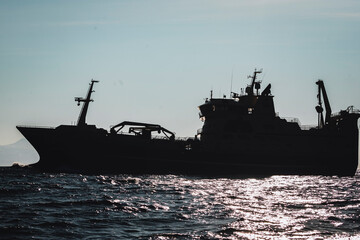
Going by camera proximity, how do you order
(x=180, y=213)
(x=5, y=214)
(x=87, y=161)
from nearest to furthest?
(x=5, y=214)
(x=180, y=213)
(x=87, y=161)

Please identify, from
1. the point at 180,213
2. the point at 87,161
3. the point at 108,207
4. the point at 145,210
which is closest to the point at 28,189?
the point at 108,207

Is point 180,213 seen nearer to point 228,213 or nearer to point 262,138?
point 228,213

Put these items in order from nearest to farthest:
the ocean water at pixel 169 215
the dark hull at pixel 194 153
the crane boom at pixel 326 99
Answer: the ocean water at pixel 169 215
the dark hull at pixel 194 153
the crane boom at pixel 326 99

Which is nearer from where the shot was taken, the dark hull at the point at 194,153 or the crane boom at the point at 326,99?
the dark hull at the point at 194,153

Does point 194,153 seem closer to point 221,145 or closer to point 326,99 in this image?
point 221,145

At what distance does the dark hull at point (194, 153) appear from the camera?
35.7 metres

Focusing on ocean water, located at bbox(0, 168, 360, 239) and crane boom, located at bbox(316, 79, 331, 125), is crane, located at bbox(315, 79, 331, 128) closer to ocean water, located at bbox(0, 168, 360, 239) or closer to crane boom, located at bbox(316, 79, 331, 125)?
crane boom, located at bbox(316, 79, 331, 125)

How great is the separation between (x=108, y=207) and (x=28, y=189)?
7.10 m

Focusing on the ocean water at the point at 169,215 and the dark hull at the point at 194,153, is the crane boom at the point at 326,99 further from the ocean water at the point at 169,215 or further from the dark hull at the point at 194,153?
the ocean water at the point at 169,215

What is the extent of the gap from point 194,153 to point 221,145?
329cm

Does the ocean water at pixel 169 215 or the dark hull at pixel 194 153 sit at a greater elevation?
the dark hull at pixel 194 153

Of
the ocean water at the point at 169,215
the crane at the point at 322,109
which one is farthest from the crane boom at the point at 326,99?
the ocean water at the point at 169,215

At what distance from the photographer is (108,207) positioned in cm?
1514

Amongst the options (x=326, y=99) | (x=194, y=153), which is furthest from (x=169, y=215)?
(x=326, y=99)
